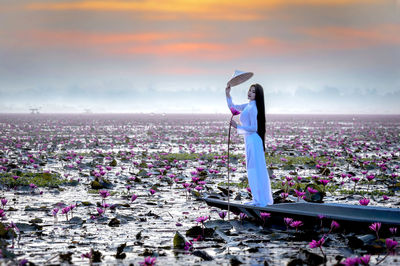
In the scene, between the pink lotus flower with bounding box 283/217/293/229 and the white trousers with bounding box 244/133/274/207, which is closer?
the pink lotus flower with bounding box 283/217/293/229

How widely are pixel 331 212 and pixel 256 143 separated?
6.07 feet

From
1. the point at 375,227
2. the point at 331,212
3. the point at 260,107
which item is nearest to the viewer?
the point at 375,227

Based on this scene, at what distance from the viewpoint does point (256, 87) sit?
27.0 feet

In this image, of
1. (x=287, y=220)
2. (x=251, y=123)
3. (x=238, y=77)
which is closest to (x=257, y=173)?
(x=251, y=123)

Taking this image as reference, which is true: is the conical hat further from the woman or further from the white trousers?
the white trousers

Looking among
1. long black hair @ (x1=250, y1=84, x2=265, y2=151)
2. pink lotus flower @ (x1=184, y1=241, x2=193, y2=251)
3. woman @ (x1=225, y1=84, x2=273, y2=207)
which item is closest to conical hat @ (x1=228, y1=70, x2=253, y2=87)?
woman @ (x1=225, y1=84, x2=273, y2=207)

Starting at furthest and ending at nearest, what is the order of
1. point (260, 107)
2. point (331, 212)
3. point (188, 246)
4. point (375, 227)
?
point (260, 107)
point (331, 212)
point (188, 246)
point (375, 227)

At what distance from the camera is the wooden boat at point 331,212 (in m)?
6.81

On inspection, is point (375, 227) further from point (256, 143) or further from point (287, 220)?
point (256, 143)

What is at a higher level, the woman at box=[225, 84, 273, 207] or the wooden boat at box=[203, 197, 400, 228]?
the woman at box=[225, 84, 273, 207]

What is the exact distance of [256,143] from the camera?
823cm

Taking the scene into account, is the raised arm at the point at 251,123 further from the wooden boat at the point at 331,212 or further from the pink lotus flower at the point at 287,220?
the pink lotus flower at the point at 287,220

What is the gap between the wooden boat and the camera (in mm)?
6809

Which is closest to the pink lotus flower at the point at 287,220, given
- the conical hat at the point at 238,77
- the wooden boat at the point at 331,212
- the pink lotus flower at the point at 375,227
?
the wooden boat at the point at 331,212
